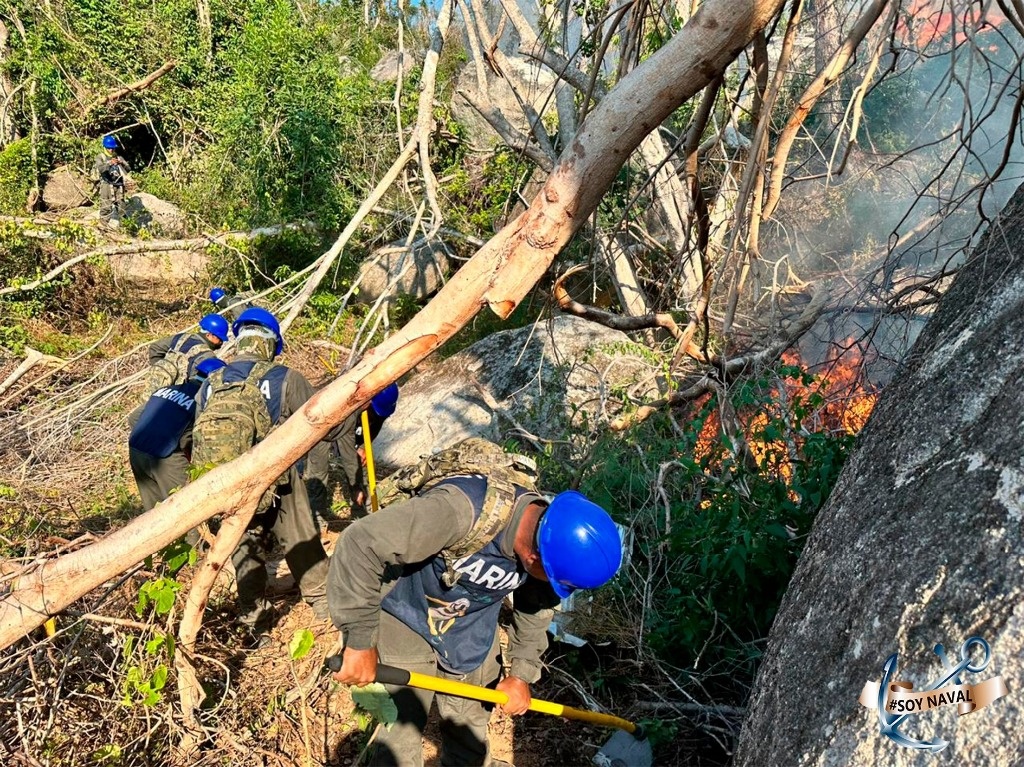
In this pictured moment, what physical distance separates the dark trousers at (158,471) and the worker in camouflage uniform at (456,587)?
2579 millimetres

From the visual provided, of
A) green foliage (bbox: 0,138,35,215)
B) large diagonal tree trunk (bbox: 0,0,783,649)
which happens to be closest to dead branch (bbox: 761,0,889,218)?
large diagonal tree trunk (bbox: 0,0,783,649)

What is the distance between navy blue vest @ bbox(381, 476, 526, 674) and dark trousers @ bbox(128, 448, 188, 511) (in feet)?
8.42

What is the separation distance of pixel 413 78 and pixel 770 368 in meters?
8.41

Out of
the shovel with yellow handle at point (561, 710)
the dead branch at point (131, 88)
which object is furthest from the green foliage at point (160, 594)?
the dead branch at point (131, 88)

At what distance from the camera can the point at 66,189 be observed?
13.4m

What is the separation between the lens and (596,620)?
397 centimetres

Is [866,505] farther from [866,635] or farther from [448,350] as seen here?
[448,350]

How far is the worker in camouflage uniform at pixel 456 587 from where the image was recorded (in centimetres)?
257

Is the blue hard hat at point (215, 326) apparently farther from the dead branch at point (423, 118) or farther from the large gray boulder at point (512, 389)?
the large gray boulder at point (512, 389)

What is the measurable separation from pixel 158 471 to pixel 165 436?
12.2 inches

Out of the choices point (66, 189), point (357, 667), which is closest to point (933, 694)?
point (357, 667)

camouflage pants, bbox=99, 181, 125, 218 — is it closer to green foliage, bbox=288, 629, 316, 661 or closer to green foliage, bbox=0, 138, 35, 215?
green foliage, bbox=0, 138, 35, 215

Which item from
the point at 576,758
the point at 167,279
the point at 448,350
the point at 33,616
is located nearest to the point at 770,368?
the point at 576,758

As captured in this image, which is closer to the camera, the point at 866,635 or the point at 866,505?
the point at 866,635
